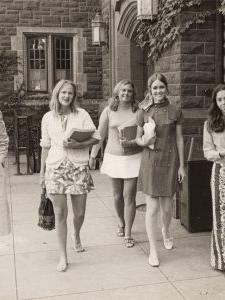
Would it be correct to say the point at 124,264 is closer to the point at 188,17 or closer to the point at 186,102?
the point at 186,102

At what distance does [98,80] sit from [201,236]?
829cm

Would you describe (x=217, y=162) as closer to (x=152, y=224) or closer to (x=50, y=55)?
(x=152, y=224)

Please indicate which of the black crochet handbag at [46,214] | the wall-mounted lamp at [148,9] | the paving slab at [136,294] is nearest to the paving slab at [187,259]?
the paving slab at [136,294]

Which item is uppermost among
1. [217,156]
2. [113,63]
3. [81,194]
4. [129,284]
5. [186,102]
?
[113,63]

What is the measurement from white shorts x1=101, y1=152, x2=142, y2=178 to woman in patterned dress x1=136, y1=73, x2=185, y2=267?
0.30m

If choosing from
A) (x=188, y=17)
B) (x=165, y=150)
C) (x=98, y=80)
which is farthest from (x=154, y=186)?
(x=98, y=80)

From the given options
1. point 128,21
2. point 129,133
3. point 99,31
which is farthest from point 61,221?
point 99,31

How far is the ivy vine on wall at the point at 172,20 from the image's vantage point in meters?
6.49

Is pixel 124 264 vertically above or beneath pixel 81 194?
beneath

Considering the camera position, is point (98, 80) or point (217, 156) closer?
point (217, 156)

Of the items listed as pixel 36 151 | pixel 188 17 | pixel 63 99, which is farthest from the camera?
pixel 36 151

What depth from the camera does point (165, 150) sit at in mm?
4402

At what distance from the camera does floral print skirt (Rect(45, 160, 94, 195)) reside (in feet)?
13.5

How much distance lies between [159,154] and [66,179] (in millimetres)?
866
